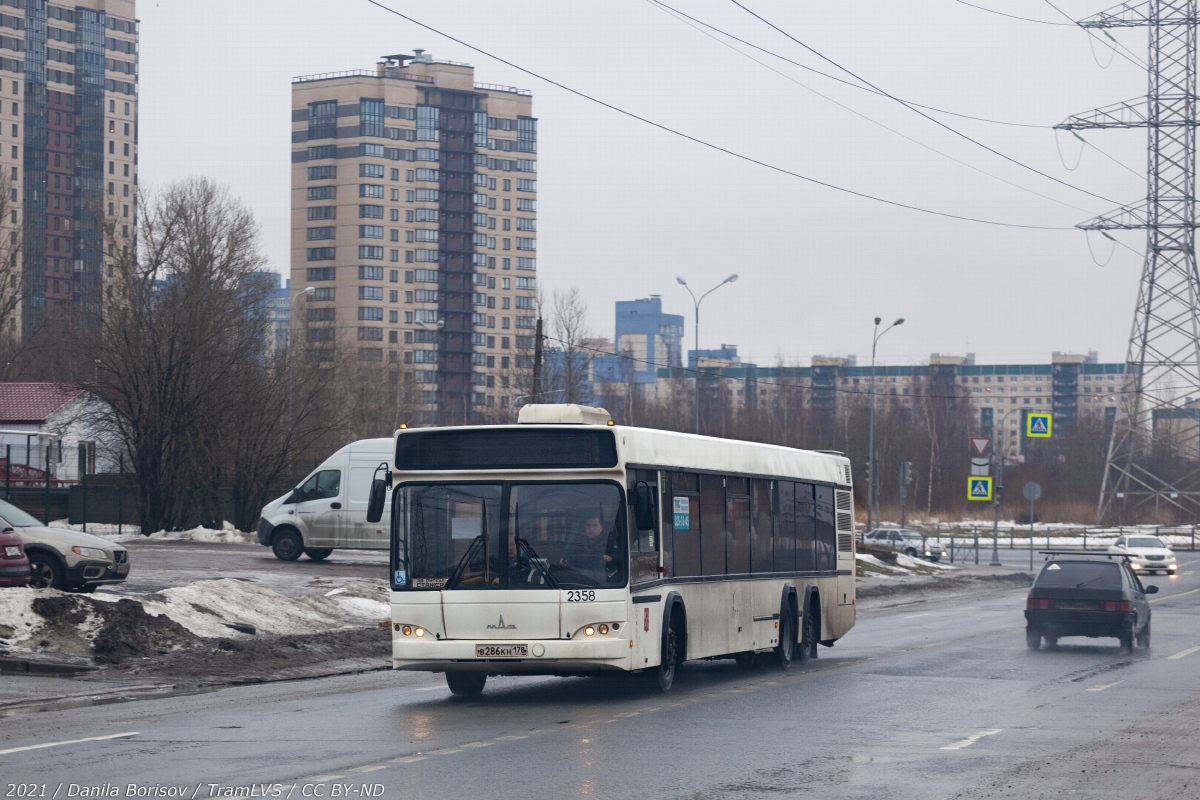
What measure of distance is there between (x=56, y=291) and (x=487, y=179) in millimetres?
47842

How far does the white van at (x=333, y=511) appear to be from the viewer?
33.8m

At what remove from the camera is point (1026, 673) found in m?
17.3

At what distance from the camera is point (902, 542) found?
56.4 metres

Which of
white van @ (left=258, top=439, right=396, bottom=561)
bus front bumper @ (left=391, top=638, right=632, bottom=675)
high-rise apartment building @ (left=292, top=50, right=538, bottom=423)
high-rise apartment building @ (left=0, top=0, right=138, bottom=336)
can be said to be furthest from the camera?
high-rise apartment building @ (left=292, top=50, right=538, bottom=423)

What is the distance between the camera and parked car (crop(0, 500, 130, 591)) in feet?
69.5

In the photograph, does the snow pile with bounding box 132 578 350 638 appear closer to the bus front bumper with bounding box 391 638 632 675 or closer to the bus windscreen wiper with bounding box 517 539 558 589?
the bus front bumper with bounding box 391 638 632 675

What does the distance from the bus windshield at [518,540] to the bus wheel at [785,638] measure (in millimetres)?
5184

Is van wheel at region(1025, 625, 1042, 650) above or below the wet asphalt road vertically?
below

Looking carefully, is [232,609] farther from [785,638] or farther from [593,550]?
[593,550]

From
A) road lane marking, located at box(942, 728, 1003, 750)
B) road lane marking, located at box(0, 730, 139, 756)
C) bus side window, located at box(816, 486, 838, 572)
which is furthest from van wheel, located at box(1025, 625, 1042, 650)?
road lane marking, located at box(0, 730, 139, 756)

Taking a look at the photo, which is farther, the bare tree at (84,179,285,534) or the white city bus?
the bare tree at (84,179,285,534)

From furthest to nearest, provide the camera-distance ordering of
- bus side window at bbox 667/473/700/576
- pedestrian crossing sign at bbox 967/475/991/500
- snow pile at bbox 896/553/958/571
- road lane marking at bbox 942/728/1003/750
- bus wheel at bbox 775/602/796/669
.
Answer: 1. snow pile at bbox 896/553/958/571
2. pedestrian crossing sign at bbox 967/475/991/500
3. bus wheel at bbox 775/602/796/669
4. bus side window at bbox 667/473/700/576
5. road lane marking at bbox 942/728/1003/750

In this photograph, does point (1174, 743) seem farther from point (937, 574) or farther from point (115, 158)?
point (115, 158)

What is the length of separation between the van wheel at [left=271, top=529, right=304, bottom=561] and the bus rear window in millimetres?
20884
